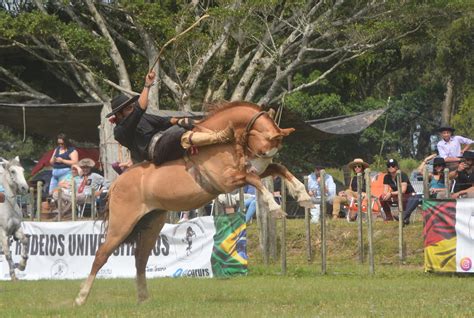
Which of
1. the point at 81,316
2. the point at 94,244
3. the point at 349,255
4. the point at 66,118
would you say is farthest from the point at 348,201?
the point at 81,316

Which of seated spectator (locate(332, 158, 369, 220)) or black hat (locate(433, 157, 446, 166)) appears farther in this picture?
seated spectator (locate(332, 158, 369, 220))

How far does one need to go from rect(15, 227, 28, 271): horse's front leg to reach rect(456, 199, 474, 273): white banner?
8.44 metres

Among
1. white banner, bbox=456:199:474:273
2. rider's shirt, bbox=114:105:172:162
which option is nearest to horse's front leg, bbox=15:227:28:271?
rider's shirt, bbox=114:105:172:162

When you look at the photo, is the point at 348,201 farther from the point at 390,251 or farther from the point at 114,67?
the point at 114,67

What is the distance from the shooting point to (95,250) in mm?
20609

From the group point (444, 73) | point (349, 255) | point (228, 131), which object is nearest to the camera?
point (228, 131)

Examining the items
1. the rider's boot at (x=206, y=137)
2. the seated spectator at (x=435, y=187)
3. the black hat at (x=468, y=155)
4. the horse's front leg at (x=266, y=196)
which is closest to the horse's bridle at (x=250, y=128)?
the rider's boot at (x=206, y=137)

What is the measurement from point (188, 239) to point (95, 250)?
216cm

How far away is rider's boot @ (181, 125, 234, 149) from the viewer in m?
12.4

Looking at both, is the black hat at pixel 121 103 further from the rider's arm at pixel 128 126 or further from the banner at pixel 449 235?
the banner at pixel 449 235

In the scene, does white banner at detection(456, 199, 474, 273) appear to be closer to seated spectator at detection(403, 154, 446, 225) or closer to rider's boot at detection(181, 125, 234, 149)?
seated spectator at detection(403, 154, 446, 225)

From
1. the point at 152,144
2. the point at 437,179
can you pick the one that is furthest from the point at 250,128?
the point at 437,179

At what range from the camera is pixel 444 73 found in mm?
42719

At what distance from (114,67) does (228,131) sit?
20.3m
